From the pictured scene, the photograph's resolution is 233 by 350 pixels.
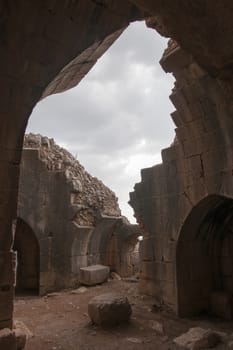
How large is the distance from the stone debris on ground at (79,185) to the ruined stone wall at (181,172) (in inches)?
116

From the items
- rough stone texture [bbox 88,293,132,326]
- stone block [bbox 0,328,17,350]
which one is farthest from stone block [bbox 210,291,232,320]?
stone block [bbox 0,328,17,350]

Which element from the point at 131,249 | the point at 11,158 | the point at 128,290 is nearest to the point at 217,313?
the point at 128,290

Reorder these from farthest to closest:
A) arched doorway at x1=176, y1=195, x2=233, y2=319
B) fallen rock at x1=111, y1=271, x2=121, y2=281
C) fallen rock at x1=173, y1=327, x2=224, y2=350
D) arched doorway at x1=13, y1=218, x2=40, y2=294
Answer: fallen rock at x1=111, y1=271, x2=121, y2=281 → arched doorway at x1=13, y1=218, x2=40, y2=294 → arched doorway at x1=176, y1=195, x2=233, y2=319 → fallen rock at x1=173, y1=327, x2=224, y2=350

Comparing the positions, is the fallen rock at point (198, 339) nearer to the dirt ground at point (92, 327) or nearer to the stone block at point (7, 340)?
the dirt ground at point (92, 327)

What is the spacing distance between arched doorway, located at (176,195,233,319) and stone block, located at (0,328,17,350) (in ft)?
13.6

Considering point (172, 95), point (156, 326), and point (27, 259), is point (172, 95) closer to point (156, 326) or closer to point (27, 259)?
point (156, 326)

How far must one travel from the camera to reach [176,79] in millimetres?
6160

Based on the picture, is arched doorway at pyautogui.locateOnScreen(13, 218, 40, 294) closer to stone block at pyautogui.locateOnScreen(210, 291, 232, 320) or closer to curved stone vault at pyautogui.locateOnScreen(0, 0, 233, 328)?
curved stone vault at pyautogui.locateOnScreen(0, 0, 233, 328)

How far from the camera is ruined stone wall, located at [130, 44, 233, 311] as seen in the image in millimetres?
5535

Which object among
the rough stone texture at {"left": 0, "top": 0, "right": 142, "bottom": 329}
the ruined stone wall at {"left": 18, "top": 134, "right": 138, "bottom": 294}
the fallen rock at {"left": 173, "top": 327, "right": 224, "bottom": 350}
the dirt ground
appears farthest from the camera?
the ruined stone wall at {"left": 18, "top": 134, "right": 138, "bottom": 294}

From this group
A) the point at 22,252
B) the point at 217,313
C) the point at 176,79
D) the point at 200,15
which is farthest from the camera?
the point at 22,252

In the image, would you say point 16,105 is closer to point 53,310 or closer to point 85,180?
point 53,310

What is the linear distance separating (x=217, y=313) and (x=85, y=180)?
7130 mm

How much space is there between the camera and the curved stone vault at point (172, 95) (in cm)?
212
